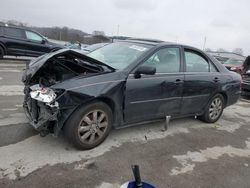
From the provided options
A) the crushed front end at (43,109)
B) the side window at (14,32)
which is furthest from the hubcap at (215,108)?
the side window at (14,32)

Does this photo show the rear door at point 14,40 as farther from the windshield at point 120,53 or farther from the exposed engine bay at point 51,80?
the exposed engine bay at point 51,80

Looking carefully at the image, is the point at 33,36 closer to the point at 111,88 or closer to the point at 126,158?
the point at 111,88

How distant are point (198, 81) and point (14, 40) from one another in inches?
403

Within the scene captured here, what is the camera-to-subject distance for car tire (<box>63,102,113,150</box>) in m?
3.55

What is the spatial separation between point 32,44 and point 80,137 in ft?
35.6

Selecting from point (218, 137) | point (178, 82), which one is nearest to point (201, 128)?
point (218, 137)

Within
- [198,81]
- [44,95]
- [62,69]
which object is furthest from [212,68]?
[44,95]

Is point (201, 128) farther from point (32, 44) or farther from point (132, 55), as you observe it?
point (32, 44)

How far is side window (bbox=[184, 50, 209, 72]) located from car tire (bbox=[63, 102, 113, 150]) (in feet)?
6.61

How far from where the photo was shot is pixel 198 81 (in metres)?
5.17

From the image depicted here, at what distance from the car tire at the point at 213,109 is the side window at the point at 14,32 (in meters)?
10.2

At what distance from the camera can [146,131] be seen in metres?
4.86

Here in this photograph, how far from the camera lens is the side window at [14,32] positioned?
12.4 m

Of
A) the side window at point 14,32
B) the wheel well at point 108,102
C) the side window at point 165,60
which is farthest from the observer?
the side window at point 14,32
